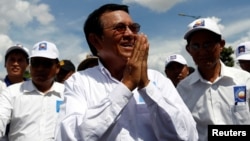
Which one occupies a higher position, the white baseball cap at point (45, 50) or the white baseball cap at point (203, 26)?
the white baseball cap at point (203, 26)

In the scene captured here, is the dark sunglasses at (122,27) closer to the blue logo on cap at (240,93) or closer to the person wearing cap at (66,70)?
the blue logo on cap at (240,93)

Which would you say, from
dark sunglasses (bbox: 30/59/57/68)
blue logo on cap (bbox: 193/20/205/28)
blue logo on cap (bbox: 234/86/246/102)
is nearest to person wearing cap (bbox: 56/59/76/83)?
dark sunglasses (bbox: 30/59/57/68)

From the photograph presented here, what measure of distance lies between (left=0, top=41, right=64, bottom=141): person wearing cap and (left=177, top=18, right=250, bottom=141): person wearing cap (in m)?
1.43

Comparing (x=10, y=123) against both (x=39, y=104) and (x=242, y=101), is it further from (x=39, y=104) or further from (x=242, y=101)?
(x=242, y=101)

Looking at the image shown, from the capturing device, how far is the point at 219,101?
3238mm

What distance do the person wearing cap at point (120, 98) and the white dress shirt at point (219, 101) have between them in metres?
1.04

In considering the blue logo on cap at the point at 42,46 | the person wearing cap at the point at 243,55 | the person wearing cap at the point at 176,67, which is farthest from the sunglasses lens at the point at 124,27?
the person wearing cap at the point at 176,67

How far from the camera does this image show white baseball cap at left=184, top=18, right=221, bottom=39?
3.23 m

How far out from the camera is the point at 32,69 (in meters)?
3.87

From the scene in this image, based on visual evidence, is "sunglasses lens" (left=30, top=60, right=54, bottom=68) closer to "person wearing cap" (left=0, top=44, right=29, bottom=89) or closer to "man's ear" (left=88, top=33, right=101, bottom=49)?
"person wearing cap" (left=0, top=44, right=29, bottom=89)

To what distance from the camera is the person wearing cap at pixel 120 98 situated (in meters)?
1.97

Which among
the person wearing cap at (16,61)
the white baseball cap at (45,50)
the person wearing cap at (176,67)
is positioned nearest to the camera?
the white baseball cap at (45,50)

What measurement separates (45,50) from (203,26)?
1.70m

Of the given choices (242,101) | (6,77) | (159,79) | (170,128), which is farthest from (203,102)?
(6,77)
